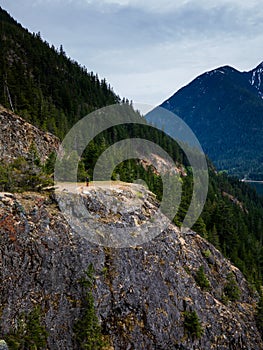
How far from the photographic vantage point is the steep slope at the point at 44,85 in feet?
175

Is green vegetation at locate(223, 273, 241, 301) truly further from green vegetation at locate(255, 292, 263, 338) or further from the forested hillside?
the forested hillside

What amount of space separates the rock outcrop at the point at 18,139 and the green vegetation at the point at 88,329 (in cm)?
2297

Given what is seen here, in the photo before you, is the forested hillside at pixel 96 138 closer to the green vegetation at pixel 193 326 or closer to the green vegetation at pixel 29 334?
the green vegetation at pixel 29 334

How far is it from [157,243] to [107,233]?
5.05 m

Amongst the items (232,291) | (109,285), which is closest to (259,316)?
(232,291)

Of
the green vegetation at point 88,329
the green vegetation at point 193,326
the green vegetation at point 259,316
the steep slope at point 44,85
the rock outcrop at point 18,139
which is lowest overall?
the green vegetation at point 259,316

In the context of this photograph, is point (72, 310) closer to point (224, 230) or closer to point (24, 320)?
point (24, 320)

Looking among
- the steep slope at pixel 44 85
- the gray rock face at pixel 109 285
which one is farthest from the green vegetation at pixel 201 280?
the steep slope at pixel 44 85

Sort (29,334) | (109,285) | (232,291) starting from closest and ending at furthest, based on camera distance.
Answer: (29,334) < (109,285) < (232,291)

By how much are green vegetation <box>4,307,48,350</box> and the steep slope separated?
36.1 m

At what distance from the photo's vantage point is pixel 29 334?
16.8 metres

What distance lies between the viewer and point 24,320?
17.3m

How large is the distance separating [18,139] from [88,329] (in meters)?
28.6

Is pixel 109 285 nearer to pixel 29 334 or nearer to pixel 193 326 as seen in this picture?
pixel 29 334
